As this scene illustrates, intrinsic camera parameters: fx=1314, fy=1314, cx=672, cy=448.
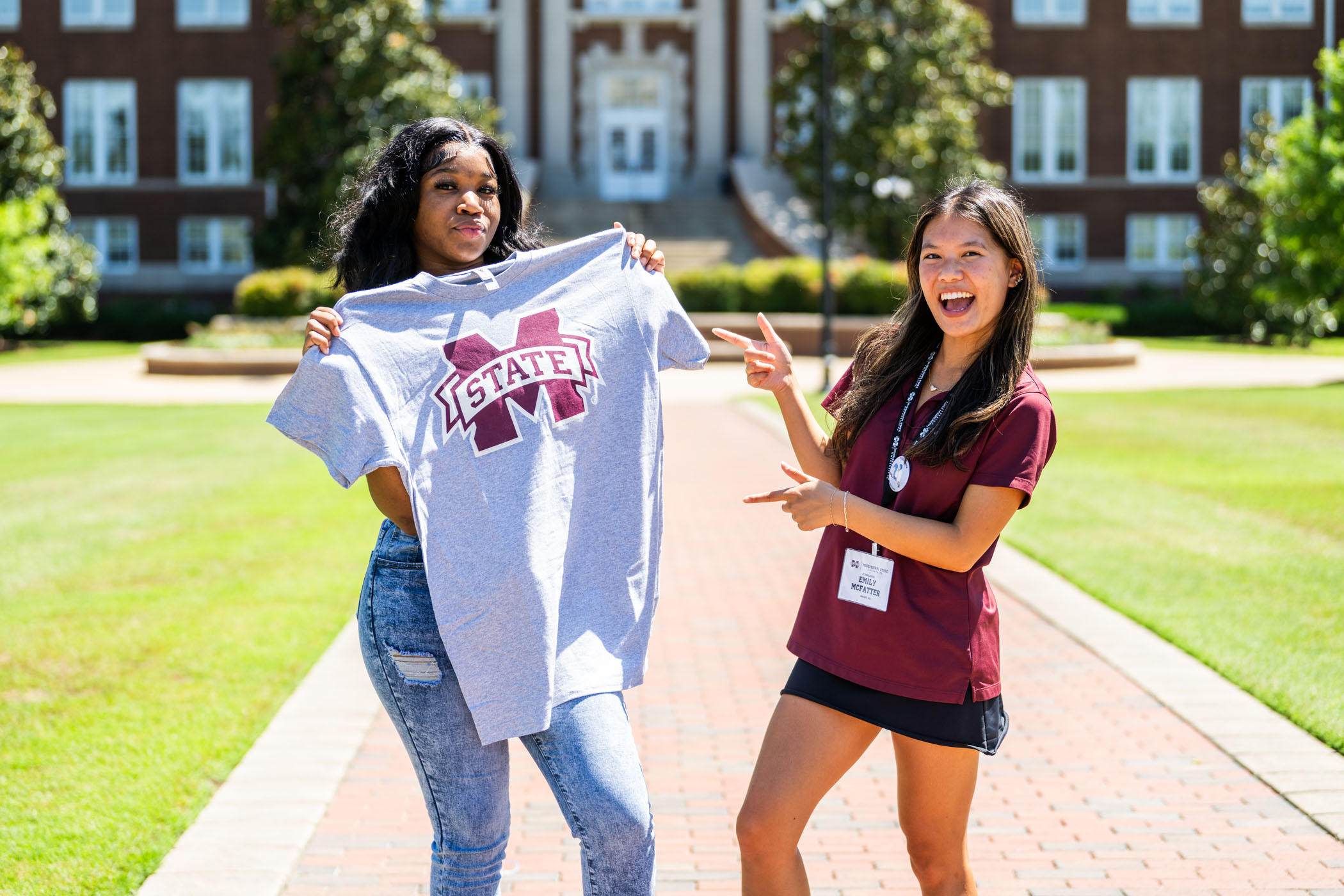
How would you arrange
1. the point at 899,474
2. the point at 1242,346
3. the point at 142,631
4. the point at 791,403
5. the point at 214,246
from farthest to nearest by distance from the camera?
1. the point at 214,246
2. the point at 1242,346
3. the point at 142,631
4. the point at 791,403
5. the point at 899,474

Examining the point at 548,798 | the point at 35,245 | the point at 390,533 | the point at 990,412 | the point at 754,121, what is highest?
the point at 754,121

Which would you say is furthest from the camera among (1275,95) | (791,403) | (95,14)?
(1275,95)

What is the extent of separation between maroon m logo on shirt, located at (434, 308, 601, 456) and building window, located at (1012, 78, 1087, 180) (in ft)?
137

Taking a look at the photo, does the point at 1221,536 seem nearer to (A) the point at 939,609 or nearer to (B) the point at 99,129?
(A) the point at 939,609

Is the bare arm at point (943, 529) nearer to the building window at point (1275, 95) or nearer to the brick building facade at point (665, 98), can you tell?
the brick building facade at point (665, 98)

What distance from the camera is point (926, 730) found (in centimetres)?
285

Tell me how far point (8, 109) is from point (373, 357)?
35366 millimetres

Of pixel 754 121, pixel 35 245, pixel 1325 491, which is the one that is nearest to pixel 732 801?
pixel 1325 491

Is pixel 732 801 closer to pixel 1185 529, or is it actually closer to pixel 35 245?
pixel 1185 529

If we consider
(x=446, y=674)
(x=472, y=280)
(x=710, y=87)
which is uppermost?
(x=710, y=87)

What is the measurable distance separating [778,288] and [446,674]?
89.6ft

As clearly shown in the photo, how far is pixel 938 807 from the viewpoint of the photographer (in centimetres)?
293

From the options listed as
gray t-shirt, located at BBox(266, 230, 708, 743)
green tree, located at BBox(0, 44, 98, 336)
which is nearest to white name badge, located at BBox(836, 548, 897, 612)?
gray t-shirt, located at BBox(266, 230, 708, 743)

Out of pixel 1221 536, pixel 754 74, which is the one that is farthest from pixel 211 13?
pixel 1221 536
